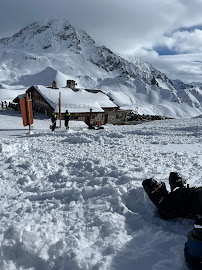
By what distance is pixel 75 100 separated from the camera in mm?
30766

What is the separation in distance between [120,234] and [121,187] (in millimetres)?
1263

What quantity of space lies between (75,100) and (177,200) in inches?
1114

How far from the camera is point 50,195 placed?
15.0 feet

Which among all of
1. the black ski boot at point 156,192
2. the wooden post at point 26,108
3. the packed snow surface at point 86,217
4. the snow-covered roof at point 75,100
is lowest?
the packed snow surface at point 86,217

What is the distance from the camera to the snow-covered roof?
28656mm

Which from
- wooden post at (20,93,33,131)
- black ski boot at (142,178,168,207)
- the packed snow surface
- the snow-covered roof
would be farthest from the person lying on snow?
the snow-covered roof

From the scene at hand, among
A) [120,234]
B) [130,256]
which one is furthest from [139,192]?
[130,256]

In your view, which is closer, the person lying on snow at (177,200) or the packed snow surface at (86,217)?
the packed snow surface at (86,217)

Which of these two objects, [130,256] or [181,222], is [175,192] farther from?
[130,256]

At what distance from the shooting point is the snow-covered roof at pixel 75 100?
28.7 m

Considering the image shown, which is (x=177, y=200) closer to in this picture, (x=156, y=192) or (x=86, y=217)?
(x=156, y=192)

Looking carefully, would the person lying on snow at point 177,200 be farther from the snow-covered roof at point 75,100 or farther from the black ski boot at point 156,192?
the snow-covered roof at point 75,100

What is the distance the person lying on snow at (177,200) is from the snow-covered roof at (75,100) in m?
24.1

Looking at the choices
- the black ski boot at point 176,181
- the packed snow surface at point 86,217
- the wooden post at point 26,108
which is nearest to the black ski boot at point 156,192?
the packed snow surface at point 86,217
